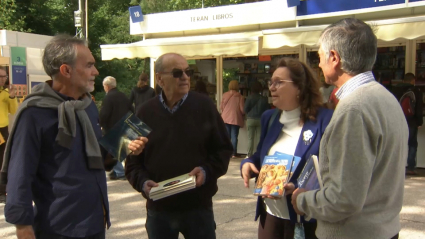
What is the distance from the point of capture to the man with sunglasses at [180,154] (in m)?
2.86

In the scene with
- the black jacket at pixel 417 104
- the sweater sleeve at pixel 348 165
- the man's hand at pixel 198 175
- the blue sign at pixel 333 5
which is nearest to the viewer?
the sweater sleeve at pixel 348 165

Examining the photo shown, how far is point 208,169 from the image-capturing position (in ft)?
9.42

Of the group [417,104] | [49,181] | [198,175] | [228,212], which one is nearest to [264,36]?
[417,104]

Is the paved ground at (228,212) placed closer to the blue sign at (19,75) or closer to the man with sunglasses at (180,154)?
the man with sunglasses at (180,154)

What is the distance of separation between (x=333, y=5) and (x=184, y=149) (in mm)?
7161

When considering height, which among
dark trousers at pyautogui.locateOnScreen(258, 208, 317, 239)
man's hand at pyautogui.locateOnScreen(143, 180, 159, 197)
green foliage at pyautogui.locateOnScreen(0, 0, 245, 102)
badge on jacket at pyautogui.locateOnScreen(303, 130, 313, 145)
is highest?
green foliage at pyautogui.locateOnScreen(0, 0, 245, 102)

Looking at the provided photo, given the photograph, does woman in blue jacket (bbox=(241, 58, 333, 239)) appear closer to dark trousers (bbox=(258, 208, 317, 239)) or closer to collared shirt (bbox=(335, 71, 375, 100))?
dark trousers (bbox=(258, 208, 317, 239))

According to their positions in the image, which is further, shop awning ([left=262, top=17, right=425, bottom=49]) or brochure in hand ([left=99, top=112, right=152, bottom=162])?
shop awning ([left=262, top=17, right=425, bottom=49])

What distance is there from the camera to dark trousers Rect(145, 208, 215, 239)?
9.35ft

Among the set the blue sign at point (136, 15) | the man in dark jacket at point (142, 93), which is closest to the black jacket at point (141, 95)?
the man in dark jacket at point (142, 93)

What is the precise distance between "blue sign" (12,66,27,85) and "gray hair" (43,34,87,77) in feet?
25.2

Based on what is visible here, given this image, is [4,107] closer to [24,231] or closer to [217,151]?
[217,151]

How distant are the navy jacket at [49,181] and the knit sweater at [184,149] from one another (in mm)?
539

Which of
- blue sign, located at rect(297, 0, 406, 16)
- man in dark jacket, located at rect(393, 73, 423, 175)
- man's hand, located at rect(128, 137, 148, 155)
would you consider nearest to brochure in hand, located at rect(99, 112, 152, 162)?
man's hand, located at rect(128, 137, 148, 155)
